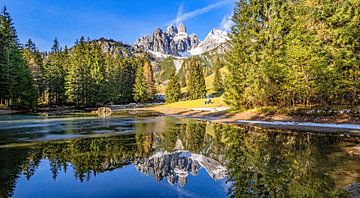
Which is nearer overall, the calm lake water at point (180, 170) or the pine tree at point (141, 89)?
the calm lake water at point (180, 170)

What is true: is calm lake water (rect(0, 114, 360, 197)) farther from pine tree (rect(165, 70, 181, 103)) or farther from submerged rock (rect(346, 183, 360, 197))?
pine tree (rect(165, 70, 181, 103))

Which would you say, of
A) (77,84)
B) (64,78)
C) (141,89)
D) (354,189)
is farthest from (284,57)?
(141,89)

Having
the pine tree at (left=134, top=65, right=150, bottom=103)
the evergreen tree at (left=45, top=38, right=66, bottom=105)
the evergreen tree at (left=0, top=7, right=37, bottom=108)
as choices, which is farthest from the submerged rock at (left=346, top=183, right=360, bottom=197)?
the pine tree at (left=134, top=65, right=150, bottom=103)

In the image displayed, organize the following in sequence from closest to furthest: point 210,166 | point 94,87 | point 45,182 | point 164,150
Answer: point 45,182 → point 210,166 → point 164,150 → point 94,87

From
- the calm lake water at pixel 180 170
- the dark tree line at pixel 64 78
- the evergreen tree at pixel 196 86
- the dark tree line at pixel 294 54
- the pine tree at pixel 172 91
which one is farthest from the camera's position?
the evergreen tree at pixel 196 86

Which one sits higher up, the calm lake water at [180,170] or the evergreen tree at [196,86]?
the evergreen tree at [196,86]

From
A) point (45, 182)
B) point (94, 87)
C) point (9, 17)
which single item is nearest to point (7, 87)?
point (9, 17)

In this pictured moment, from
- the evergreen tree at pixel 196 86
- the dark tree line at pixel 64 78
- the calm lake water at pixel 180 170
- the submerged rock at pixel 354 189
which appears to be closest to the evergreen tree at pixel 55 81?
the dark tree line at pixel 64 78

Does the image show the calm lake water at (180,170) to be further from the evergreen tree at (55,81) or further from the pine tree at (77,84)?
the evergreen tree at (55,81)

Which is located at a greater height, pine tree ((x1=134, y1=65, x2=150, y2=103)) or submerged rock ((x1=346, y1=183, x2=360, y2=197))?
pine tree ((x1=134, y1=65, x2=150, y2=103))

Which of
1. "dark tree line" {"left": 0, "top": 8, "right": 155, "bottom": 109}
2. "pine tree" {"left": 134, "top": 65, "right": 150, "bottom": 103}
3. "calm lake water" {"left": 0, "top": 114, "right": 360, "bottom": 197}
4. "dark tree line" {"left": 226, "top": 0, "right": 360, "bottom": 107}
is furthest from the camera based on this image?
"pine tree" {"left": 134, "top": 65, "right": 150, "bottom": 103}

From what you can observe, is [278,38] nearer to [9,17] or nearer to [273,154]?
[273,154]

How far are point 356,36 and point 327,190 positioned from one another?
72.2ft

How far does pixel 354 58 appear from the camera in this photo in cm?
2322
